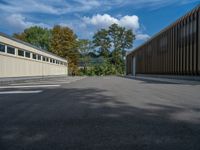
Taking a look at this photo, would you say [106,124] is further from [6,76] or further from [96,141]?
[6,76]

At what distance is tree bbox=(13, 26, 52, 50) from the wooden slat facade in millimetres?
35854

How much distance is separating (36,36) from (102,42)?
64.6 feet

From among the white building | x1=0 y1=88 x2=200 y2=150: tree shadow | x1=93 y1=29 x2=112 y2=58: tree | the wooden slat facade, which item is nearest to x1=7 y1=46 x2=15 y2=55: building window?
the white building

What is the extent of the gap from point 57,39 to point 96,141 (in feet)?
162

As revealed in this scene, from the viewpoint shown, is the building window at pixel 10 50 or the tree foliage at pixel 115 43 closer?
the building window at pixel 10 50

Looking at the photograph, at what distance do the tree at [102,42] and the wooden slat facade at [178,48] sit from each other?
34361 mm

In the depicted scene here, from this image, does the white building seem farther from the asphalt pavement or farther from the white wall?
the asphalt pavement

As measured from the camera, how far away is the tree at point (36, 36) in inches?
2361

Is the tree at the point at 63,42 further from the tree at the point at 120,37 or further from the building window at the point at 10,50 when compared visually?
the building window at the point at 10,50

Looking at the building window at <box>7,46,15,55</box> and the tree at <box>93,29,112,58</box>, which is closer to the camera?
the building window at <box>7,46,15,55</box>

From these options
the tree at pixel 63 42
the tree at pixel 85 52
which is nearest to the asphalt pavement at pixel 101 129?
the tree at pixel 63 42

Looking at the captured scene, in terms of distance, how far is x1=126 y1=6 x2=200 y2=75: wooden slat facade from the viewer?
18656mm

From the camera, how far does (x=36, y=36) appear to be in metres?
60.8

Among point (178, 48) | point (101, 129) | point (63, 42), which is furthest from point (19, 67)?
point (63, 42)
